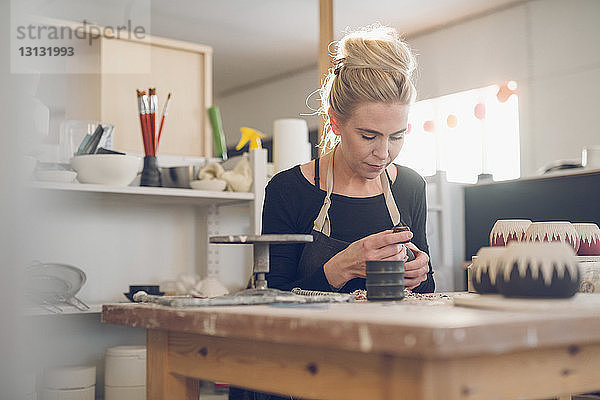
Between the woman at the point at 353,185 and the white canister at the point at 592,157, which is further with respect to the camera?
the white canister at the point at 592,157

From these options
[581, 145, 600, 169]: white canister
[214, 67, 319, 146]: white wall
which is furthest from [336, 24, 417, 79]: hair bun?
[214, 67, 319, 146]: white wall

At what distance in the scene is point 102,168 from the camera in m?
2.42

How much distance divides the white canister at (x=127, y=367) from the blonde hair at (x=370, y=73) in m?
1.22

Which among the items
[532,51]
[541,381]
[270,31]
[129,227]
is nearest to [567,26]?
[532,51]

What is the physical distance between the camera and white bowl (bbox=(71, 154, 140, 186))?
2.41 meters

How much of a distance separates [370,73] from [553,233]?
23.3 inches

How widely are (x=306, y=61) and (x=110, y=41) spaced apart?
140 inches

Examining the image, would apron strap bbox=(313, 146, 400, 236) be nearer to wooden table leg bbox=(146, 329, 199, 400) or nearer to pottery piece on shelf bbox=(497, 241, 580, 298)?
wooden table leg bbox=(146, 329, 199, 400)

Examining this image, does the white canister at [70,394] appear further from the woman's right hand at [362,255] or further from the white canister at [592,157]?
the white canister at [592,157]

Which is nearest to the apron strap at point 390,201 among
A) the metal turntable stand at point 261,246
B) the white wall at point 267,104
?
the metal turntable stand at point 261,246

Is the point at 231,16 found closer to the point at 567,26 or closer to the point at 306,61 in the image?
the point at 306,61

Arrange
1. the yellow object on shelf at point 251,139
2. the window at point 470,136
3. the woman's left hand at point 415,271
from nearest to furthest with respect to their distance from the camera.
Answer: the woman's left hand at point 415,271
the yellow object on shelf at point 251,139
the window at point 470,136

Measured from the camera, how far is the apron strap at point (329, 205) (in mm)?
1773

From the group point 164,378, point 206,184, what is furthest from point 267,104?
point 164,378
